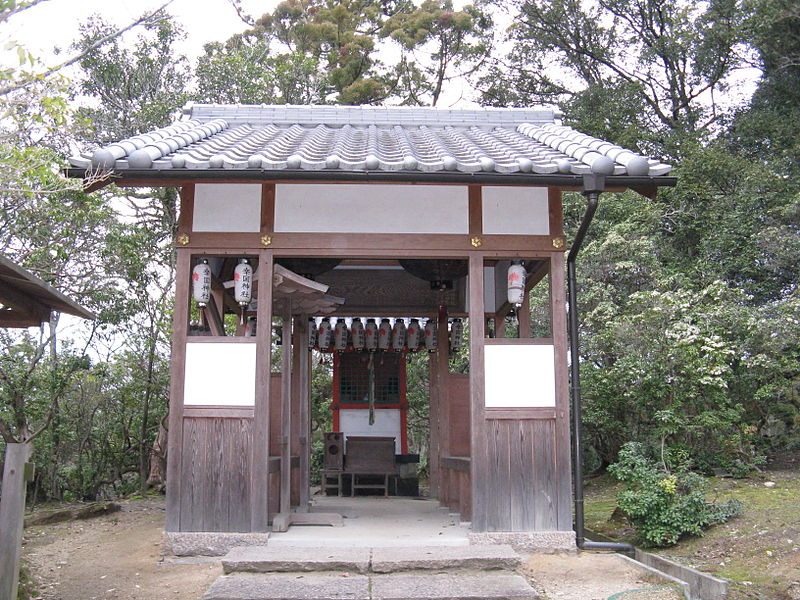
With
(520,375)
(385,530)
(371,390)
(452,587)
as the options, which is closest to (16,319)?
(385,530)

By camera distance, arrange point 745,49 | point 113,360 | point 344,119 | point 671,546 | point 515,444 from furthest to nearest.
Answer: point 745,49 < point 113,360 < point 344,119 < point 671,546 < point 515,444

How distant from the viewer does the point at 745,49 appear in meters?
20.1

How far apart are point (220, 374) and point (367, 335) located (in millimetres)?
5819

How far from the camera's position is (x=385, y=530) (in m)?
7.88

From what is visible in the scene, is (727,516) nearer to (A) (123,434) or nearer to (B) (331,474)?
(B) (331,474)

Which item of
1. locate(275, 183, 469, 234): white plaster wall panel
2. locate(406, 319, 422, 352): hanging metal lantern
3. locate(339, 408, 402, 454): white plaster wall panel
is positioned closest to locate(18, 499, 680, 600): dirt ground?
locate(275, 183, 469, 234): white plaster wall panel

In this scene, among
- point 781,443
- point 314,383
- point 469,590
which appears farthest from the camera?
point 314,383

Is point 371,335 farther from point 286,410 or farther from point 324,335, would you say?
point 286,410

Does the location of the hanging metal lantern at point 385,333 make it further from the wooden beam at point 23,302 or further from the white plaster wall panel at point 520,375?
the wooden beam at point 23,302

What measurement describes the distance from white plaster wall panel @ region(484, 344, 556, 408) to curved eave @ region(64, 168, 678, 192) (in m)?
1.64

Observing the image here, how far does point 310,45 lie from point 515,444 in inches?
763

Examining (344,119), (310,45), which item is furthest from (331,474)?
(310,45)

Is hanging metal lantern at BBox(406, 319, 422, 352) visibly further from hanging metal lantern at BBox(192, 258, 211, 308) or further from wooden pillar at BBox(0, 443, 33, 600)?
wooden pillar at BBox(0, 443, 33, 600)

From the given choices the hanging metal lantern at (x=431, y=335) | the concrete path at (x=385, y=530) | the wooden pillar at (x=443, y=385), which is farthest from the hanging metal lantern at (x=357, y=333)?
the concrete path at (x=385, y=530)
